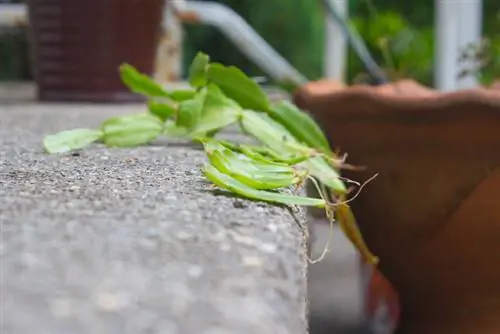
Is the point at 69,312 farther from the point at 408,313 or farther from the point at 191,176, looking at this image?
the point at 408,313

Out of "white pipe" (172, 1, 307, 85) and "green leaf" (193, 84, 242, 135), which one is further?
"white pipe" (172, 1, 307, 85)

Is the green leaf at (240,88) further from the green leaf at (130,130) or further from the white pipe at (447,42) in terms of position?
the white pipe at (447,42)

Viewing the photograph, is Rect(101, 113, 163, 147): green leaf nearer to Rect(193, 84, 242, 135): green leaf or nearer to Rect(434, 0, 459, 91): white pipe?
Rect(193, 84, 242, 135): green leaf

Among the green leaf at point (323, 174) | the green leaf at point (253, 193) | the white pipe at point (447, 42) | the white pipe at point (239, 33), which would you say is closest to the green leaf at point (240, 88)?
the green leaf at point (323, 174)

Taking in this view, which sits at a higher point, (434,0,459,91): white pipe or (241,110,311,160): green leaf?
(241,110,311,160): green leaf

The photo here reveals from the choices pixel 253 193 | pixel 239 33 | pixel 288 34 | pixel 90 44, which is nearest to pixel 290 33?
pixel 288 34

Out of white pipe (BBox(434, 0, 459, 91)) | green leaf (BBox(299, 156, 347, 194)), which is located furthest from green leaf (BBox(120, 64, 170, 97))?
white pipe (BBox(434, 0, 459, 91))
